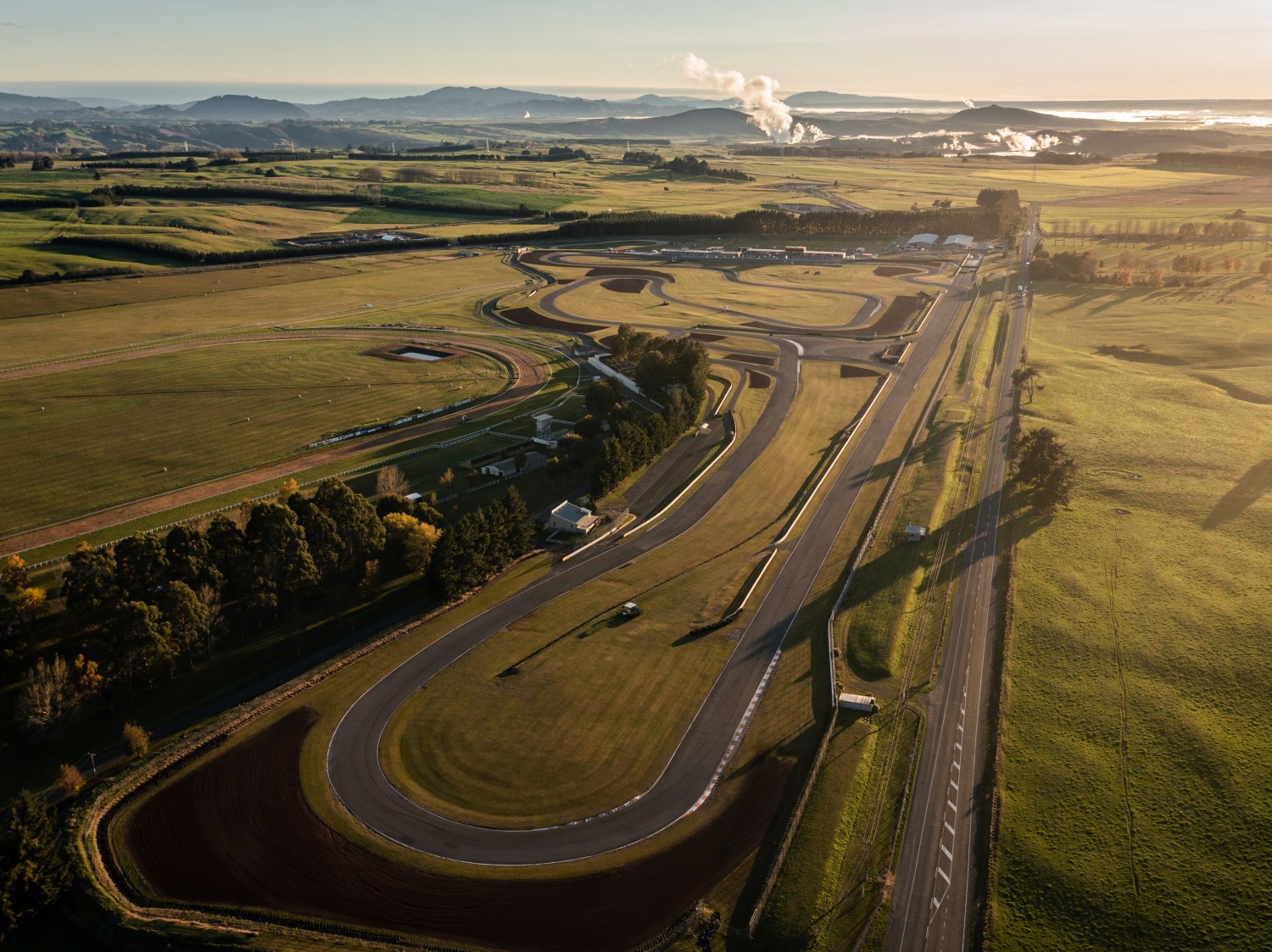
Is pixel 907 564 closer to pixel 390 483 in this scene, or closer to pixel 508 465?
pixel 508 465

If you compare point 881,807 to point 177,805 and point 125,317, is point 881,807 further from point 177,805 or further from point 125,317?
point 125,317

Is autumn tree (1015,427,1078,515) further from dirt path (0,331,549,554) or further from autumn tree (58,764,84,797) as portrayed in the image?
autumn tree (58,764,84,797)

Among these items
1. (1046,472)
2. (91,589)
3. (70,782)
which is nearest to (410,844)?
(70,782)

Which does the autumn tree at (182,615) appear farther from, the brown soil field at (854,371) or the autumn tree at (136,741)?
the brown soil field at (854,371)

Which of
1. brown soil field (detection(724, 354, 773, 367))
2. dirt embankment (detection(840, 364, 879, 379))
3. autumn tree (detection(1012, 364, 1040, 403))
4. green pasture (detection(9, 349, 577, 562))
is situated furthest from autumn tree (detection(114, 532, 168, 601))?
autumn tree (detection(1012, 364, 1040, 403))

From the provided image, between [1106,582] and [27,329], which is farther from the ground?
[27,329]

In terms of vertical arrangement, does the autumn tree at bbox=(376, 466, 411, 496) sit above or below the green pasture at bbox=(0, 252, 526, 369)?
below

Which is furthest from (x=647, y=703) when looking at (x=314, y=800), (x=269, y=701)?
(x=269, y=701)

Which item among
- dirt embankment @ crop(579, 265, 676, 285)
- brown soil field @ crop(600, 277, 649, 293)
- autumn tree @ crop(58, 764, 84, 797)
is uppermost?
dirt embankment @ crop(579, 265, 676, 285)

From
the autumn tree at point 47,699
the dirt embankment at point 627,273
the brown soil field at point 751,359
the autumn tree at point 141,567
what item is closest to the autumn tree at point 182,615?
the autumn tree at point 141,567
